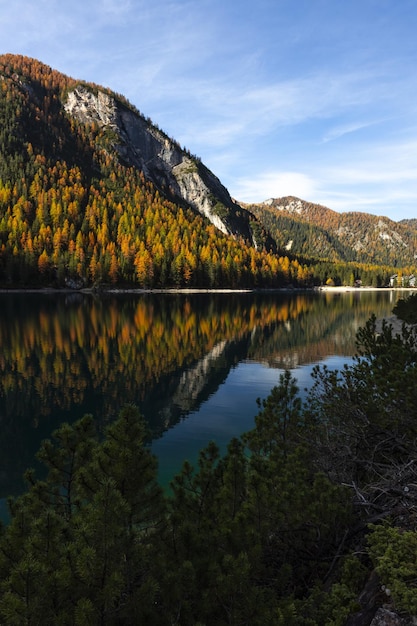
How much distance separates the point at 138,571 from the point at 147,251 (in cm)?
16634

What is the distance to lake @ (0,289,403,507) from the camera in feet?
73.4

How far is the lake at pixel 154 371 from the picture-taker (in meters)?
22.4

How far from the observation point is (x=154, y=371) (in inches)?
1444

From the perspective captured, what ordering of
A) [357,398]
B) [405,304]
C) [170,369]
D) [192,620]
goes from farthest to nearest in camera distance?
[170,369] → [405,304] → [357,398] → [192,620]

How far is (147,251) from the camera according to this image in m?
167

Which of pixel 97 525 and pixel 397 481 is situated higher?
pixel 97 525

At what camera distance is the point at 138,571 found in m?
5.45

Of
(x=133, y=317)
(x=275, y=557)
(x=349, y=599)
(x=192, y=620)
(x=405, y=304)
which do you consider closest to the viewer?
(x=192, y=620)

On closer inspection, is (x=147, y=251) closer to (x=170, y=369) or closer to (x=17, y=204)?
(x=17, y=204)

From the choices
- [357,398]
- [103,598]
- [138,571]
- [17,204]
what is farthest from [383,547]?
[17,204]

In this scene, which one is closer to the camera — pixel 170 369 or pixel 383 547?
pixel 383 547

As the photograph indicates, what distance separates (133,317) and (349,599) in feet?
231

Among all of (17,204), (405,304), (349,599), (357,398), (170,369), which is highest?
(17,204)

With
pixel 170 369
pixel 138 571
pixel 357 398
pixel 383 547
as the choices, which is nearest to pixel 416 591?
pixel 383 547
